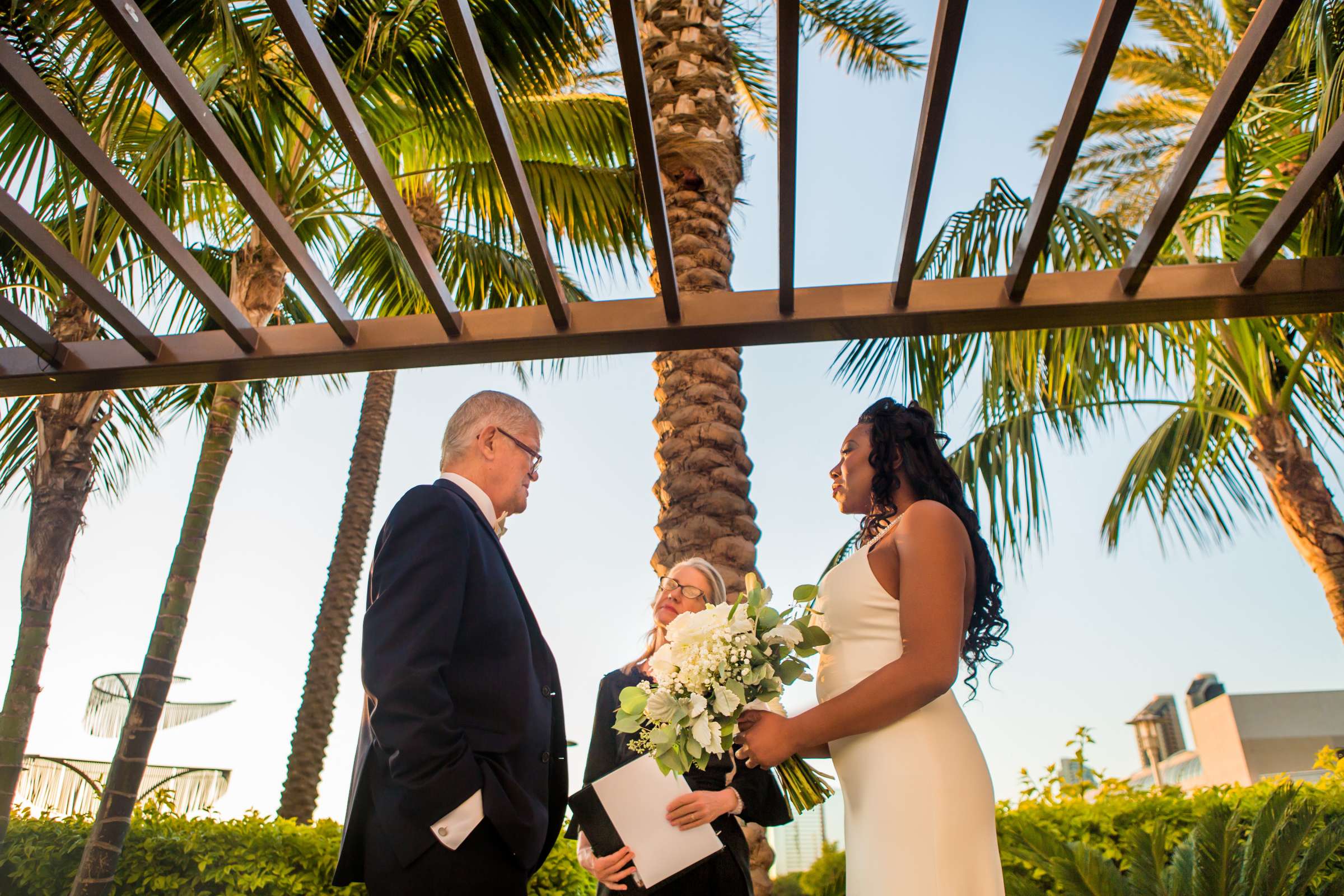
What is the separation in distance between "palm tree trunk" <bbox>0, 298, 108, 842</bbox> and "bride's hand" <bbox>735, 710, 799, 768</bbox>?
551cm

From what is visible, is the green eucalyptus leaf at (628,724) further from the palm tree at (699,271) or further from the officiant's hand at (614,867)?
the palm tree at (699,271)

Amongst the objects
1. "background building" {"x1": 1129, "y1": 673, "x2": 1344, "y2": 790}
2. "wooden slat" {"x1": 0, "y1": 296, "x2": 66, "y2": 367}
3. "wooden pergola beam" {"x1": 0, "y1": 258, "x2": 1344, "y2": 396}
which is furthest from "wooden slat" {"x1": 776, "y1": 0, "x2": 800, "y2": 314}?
"background building" {"x1": 1129, "y1": 673, "x2": 1344, "y2": 790}

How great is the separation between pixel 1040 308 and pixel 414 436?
15.8 m

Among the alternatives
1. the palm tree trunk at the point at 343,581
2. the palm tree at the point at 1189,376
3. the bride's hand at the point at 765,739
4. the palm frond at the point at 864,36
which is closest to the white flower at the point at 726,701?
the bride's hand at the point at 765,739

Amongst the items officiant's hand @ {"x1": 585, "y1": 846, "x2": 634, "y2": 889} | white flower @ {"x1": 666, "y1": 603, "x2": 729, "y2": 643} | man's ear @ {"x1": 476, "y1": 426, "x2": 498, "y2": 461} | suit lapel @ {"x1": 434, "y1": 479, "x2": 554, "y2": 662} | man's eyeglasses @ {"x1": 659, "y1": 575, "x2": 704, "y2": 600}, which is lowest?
officiant's hand @ {"x1": 585, "y1": 846, "x2": 634, "y2": 889}

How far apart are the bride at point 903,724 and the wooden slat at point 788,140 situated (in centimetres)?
74

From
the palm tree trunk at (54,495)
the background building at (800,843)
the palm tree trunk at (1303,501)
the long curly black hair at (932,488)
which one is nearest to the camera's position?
the long curly black hair at (932,488)

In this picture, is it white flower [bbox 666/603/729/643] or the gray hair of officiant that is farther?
the gray hair of officiant

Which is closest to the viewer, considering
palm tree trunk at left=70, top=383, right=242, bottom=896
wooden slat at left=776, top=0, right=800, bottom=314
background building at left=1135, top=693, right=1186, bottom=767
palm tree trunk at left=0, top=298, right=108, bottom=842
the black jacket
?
wooden slat at left=776, top=0, right=800, bottom=314

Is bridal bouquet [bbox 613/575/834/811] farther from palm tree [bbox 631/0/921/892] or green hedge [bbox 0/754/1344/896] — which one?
green hedge [bbox 0/754/1344/896]

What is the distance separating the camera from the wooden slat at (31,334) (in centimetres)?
279

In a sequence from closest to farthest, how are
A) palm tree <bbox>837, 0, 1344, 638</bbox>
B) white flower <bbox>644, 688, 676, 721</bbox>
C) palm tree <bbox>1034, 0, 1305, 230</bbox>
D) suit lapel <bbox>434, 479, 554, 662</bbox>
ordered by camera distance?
1. white flower <bbox>644, 688, 676, 721</bbox>
2. suit lapel <bbox>434, 479, 554, 662</bbox>
3. palm tree <bbox>837, 0, 1344, 638</bbox>
4. palm tree <bbox>1034, 0, 1305, 230</bbox>

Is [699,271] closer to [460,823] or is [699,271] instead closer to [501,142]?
[501,142]

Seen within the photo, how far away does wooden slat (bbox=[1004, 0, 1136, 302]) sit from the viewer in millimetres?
2086
